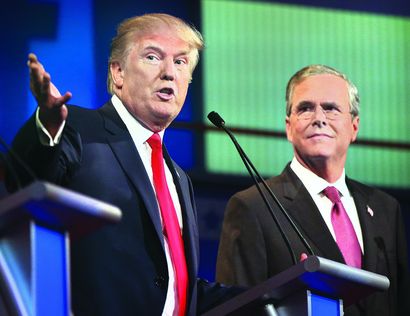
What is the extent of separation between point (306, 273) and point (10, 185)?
2.32ft

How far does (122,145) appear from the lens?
2926mm

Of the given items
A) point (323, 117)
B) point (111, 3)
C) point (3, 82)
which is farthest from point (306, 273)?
point (111, 3)

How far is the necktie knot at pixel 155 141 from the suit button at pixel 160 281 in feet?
1.45

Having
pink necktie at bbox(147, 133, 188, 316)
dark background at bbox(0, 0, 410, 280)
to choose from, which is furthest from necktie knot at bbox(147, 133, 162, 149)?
dark background at bbox(0, 0, 410, 280)

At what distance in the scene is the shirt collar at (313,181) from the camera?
12.4 ft

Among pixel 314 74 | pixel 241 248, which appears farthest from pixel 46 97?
pixel 314 74

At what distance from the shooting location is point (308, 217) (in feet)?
11.9

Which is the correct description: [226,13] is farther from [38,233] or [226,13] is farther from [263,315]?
[38,233]

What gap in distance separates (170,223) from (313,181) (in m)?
1.01

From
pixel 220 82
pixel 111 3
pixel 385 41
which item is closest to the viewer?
pixel 111 3

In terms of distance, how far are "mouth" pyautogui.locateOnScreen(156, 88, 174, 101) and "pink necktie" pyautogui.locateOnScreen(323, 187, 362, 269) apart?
85 cm

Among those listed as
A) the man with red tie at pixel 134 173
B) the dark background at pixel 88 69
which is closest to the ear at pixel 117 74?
the man with red tie at pixel 134 173

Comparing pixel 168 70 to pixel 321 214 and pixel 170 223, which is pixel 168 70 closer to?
pixel 170 223

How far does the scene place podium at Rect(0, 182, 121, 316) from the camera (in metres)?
2.04
